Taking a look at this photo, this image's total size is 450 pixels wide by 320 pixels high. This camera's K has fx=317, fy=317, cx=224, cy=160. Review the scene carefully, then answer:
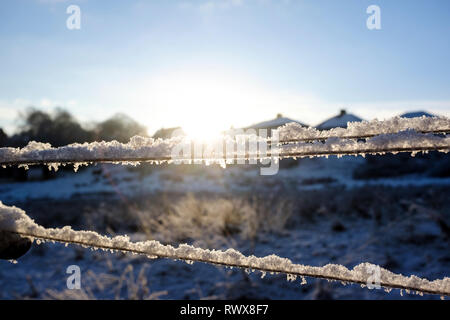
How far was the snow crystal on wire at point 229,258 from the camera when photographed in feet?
2.47

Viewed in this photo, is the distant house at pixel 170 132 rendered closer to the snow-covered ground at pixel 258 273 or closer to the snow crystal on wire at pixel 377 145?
the snow crystal on wire at pixel 377 145

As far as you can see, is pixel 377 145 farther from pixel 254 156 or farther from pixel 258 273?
pixel 258 273

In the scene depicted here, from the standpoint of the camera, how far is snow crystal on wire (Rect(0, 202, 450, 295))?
752 mm

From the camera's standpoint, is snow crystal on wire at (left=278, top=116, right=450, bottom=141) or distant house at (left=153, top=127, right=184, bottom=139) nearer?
snow crystal on wire at (left=278, top=116, right=450, bottom=141)

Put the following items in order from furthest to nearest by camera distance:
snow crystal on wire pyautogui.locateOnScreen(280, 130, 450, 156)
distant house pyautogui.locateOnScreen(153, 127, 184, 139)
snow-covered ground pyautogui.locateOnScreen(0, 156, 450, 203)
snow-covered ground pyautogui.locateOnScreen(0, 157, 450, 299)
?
snow-covered ground pyautogui.locateOnScreen(0, 156, 450, 203) → snow-covered ground pyautogui.locateOnScreen(0, 157, 450, 299) → distant house pyautogui.locateOnScreen(153, 127, 184, 139) → snow crystal on wire pyautogui.locateOnScreen(280, 130, 450, 156)

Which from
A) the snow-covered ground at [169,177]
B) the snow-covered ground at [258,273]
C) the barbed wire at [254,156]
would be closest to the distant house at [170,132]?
the barbed wire at [254,156]

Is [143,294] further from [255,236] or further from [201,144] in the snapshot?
[201,144]

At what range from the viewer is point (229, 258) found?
862mm

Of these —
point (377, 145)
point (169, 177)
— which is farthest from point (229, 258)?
point (169, 177)

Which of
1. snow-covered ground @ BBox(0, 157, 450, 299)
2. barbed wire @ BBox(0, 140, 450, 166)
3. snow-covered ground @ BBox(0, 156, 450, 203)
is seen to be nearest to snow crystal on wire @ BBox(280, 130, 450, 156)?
barbed wire @ BBox(0, 140, 450, 166)

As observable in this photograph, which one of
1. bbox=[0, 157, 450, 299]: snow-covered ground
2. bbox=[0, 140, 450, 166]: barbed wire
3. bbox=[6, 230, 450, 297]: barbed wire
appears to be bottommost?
bbox=[0, 157, 450, 299]: snow-covered ground

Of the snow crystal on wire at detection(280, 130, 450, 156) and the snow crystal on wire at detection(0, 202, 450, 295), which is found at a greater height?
the snow crystal on wire at detection(280, 130, 450, 156)

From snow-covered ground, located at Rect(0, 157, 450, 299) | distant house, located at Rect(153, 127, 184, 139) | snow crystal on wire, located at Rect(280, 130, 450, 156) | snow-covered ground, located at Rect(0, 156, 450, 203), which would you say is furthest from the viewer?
snow-covered ground, located at Rect(0, 156, 450, 203)

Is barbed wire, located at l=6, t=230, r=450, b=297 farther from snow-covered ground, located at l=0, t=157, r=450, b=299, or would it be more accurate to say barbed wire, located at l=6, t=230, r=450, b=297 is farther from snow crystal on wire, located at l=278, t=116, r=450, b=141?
snow-covered ground, located at l=0, t=157, r=450, b=299
